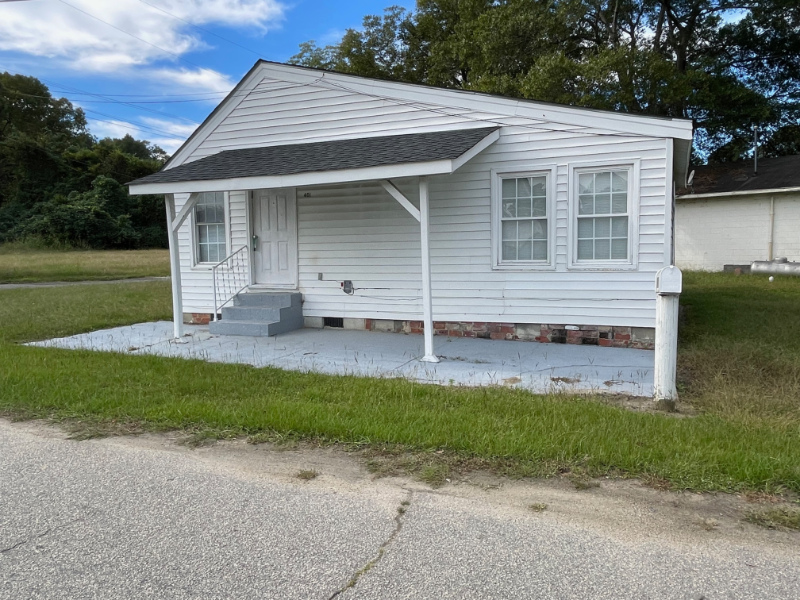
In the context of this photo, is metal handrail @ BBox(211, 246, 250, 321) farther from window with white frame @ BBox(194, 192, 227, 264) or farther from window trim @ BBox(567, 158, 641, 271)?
window trim @ BBox(567, 158, 641, 271)

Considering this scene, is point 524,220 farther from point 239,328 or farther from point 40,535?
point 40,535

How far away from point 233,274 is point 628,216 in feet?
21.6

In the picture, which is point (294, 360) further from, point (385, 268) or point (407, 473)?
point (407, 473)

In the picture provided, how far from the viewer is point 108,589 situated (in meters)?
2.53

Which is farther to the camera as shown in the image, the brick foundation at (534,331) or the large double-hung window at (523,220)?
the large double-hung window at (523,220)

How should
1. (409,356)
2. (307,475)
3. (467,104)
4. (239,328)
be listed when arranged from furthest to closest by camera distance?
(239,328) < (467,104) < (409,356) < (307,475)

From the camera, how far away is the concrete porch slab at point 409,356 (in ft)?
20.4

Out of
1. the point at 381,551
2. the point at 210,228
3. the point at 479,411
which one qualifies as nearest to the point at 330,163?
→ the point at 210,228

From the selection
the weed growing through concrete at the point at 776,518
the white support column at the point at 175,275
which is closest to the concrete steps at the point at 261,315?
the white support column at the point at 175,275

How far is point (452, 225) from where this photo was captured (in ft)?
28.7

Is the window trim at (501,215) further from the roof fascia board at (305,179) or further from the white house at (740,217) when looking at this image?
the white house at (740,217)

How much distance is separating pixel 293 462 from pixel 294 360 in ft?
11.1

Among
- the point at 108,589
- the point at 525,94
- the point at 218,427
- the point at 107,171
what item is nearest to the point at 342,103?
the point at 218,427

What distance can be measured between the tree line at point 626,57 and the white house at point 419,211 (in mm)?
12235
